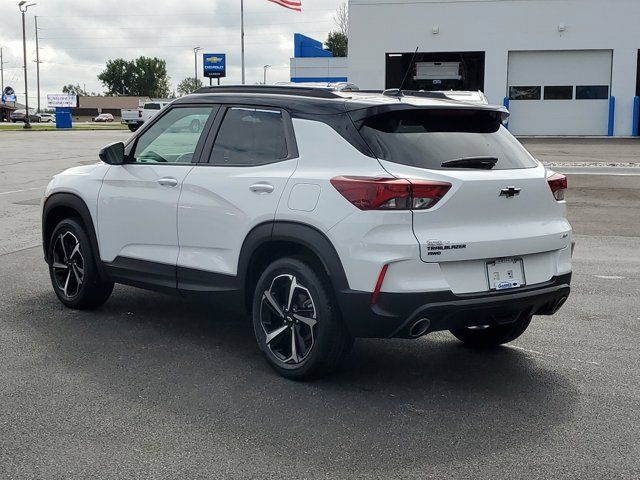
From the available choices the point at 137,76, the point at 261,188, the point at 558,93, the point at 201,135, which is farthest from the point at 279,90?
the point at 137,76

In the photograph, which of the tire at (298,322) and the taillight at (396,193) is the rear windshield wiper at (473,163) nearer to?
the taillight at (396,193)

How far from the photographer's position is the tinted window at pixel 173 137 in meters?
5.96

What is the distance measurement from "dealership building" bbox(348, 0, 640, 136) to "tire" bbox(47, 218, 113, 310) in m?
30.9

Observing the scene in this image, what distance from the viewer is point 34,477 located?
377 cm

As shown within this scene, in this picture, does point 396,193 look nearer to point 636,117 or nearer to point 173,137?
point 173,137

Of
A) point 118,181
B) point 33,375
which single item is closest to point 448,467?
point 33,375

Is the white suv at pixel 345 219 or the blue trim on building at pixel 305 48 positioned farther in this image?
the blue trim on building at pixel 305 48

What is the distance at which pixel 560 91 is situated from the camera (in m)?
36.5

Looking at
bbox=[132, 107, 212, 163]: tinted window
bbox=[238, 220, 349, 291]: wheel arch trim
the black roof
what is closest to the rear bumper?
bbox=[238, 220, 349, 291]: wheel arch trim

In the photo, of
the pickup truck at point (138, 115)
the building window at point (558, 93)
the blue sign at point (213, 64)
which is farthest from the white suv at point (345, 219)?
the blue sign at point (213, 64)

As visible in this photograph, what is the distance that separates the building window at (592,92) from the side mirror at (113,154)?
3312 cm

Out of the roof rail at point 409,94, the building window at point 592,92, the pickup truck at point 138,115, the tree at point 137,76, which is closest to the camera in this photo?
the roof rail at point 409,94

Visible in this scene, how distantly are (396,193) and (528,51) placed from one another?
33677 mm

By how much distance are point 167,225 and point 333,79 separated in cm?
5011
